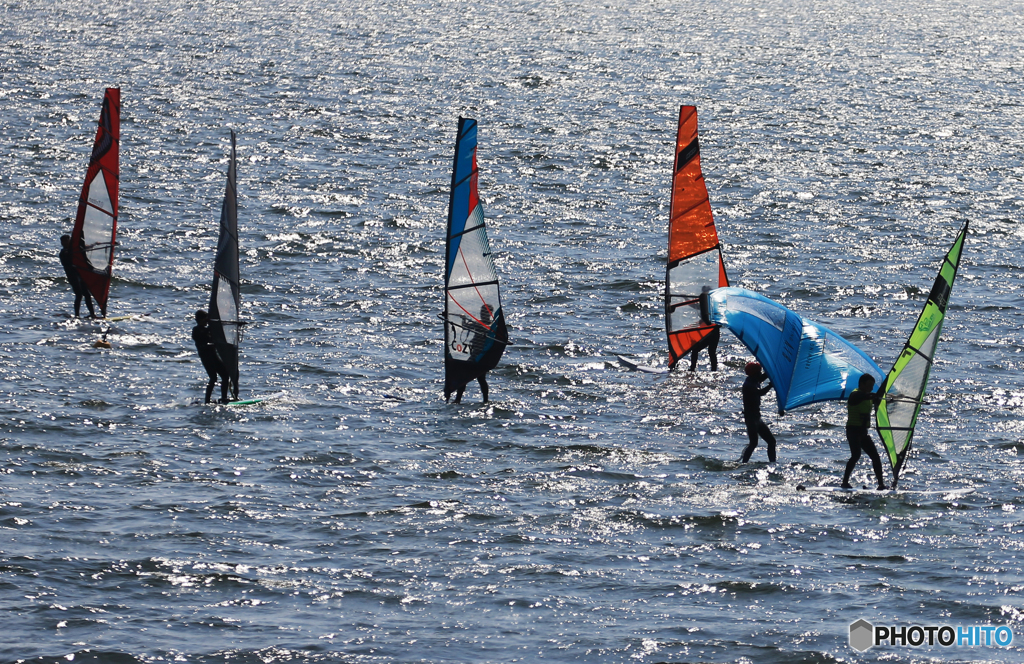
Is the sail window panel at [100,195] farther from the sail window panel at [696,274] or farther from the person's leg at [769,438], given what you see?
the person's leg at [769,438]

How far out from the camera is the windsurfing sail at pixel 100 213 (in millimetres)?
28922

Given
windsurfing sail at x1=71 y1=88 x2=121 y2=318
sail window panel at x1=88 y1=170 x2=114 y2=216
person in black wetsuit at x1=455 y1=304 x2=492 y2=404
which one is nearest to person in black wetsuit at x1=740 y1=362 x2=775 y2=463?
person in black wetsuit at x1=455 y1=304 x2=492 y2=404

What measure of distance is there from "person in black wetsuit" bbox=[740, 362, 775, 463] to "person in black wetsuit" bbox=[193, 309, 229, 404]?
9554 mm

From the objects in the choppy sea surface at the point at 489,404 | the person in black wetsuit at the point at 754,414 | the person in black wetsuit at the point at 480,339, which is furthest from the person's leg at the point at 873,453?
the person in black wetsuit at the point at 480,339

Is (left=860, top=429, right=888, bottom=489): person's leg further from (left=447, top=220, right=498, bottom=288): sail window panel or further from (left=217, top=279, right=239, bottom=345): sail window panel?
(left=217, top=279, right=239, bottom=345): sail window panel

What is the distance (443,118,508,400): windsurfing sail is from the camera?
24641mm

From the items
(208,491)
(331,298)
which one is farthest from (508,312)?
(208,491)

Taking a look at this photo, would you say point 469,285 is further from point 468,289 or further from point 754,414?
point 754,414

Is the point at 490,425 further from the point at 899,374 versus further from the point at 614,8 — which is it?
the point at 614,8

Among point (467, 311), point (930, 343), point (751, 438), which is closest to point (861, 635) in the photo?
point (751, 438)

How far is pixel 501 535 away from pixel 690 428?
244 inches

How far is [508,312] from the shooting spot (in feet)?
104

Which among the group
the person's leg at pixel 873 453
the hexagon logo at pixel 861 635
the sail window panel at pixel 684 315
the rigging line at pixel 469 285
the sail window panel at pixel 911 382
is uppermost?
the rigging line at pixel 469 285

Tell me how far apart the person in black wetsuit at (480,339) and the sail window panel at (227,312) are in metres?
4.35
